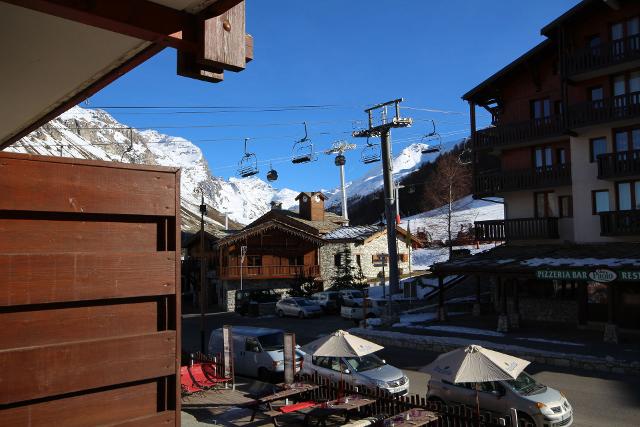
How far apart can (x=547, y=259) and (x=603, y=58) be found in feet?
33.3

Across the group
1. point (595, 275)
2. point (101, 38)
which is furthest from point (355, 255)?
point (101, 38)

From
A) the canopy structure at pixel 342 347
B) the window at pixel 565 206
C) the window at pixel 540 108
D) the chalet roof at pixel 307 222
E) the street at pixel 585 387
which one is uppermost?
the window at pixel 540 108

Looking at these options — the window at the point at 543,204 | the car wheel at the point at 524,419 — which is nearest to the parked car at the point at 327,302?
the window at the point at 543,204

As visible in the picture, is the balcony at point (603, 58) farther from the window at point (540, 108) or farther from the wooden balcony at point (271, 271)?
the wooden balcony at point (271, 271)

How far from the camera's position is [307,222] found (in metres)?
59.4

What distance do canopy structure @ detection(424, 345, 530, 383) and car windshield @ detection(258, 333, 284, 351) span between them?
310 inches

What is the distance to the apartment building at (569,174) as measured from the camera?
24078mm

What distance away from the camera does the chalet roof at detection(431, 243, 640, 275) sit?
2195cm

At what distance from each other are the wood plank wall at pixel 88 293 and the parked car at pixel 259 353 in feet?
48.1

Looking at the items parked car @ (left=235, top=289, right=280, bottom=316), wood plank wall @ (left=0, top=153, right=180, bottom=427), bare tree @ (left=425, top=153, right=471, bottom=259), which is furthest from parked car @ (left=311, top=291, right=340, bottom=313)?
bare tree @ (left=425, top=153, right=471, bottom=259)

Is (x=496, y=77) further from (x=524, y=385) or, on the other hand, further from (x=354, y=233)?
(x=354, y=233)

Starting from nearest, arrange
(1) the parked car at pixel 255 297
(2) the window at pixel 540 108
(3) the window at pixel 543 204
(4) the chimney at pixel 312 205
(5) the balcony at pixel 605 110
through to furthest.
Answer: (5) the balcony at pixel 605 110 → (3) the window at pixel 543 204 → (2) the window at pixel 540 108 → (1) the parked car at pixel 255 297 → (4) the chimney at pixel 312 205

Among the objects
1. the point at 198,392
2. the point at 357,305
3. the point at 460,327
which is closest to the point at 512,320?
the point at 460,327

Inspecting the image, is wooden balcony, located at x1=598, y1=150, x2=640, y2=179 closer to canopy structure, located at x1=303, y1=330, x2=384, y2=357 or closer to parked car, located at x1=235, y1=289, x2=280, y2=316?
canopy structure, located at x1=303, y1=330, x2=384, y2=357
